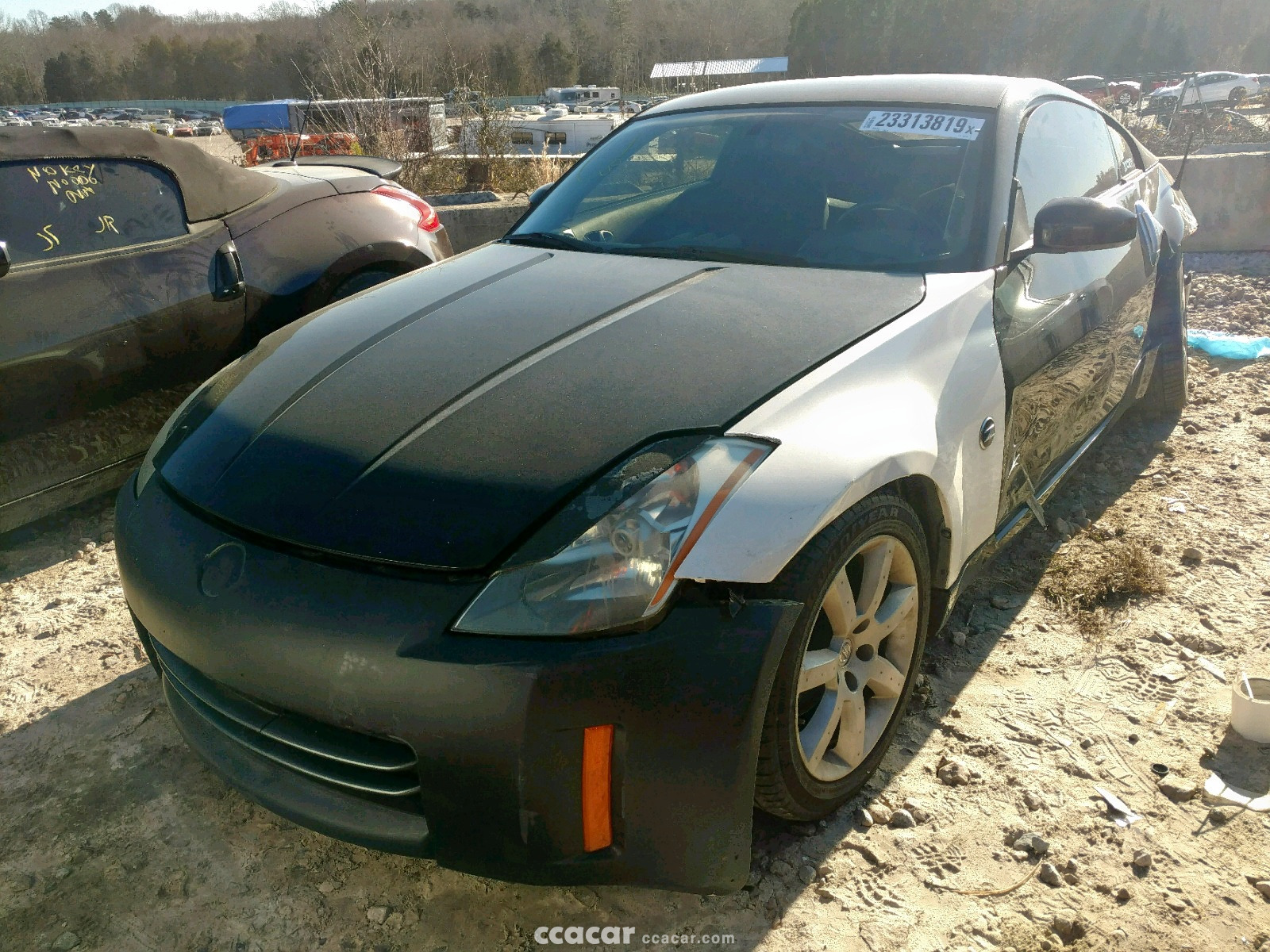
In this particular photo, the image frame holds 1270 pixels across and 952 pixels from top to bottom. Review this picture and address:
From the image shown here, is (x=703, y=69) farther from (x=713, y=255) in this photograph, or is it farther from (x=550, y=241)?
(x=713, y=255)

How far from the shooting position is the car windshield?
251cm

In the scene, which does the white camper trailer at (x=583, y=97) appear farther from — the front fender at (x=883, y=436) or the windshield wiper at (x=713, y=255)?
the front fender at (x=883, y=436)

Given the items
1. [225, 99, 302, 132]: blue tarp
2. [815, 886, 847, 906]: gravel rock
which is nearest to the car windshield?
[815, 886, 847, 906]: gravel rock

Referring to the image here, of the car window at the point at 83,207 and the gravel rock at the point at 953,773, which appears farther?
the car window at the point at 83,207

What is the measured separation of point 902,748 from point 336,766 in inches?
54.4

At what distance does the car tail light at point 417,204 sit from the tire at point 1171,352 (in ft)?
10.7

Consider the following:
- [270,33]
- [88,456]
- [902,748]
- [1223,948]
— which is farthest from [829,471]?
[270,33]

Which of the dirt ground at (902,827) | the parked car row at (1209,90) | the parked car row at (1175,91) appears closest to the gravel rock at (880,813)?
the dirt ground at (902,827)

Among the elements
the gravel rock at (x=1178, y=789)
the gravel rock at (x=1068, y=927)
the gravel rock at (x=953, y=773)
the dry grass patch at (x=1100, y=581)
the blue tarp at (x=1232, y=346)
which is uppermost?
the gravel rock at (x=1068, y=927)

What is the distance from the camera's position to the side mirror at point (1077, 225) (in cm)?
246

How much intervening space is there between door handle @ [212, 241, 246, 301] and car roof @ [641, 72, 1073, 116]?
1819 millimetres

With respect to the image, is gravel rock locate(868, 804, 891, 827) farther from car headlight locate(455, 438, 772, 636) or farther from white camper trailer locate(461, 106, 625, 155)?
white camper trailer locate(461, 106, 625, 155)

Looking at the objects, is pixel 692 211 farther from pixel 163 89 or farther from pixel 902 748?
pixel 163 89

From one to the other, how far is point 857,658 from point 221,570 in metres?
1.32
